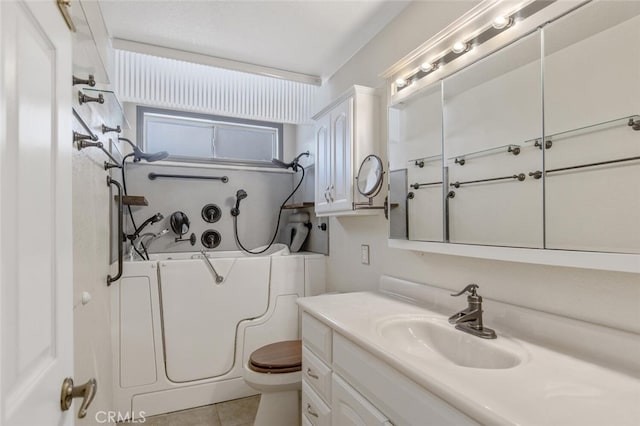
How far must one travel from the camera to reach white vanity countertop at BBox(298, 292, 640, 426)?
707 mm

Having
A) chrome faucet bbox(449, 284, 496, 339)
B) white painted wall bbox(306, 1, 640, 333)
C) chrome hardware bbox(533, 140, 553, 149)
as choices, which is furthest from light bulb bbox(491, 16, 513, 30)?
chrome faucet bbox(449, 284, 496, 339)

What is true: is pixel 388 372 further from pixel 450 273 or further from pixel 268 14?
pixel 268 14

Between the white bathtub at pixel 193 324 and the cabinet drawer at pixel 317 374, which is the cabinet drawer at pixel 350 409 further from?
the white bathtub at pixel 193 324

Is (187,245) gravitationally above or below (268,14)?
below

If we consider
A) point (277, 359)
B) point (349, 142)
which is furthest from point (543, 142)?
point (277, 359)

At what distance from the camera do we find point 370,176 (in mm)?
1938

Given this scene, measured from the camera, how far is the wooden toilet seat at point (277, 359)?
1.91m

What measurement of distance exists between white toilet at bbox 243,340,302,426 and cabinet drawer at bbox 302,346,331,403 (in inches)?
11.1

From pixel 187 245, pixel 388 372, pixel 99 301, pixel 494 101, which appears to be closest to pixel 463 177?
pixel 494 101

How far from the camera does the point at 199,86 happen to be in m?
2.79

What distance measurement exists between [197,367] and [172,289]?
0.58 metres

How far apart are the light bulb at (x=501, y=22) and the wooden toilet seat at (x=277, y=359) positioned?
6.14ft

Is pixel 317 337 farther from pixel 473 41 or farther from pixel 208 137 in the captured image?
pixel 208 137

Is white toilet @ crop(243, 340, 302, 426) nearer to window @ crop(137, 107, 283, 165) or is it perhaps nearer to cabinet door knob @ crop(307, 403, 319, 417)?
cabinet door knob @ crop(307, 403, 319, 417)
